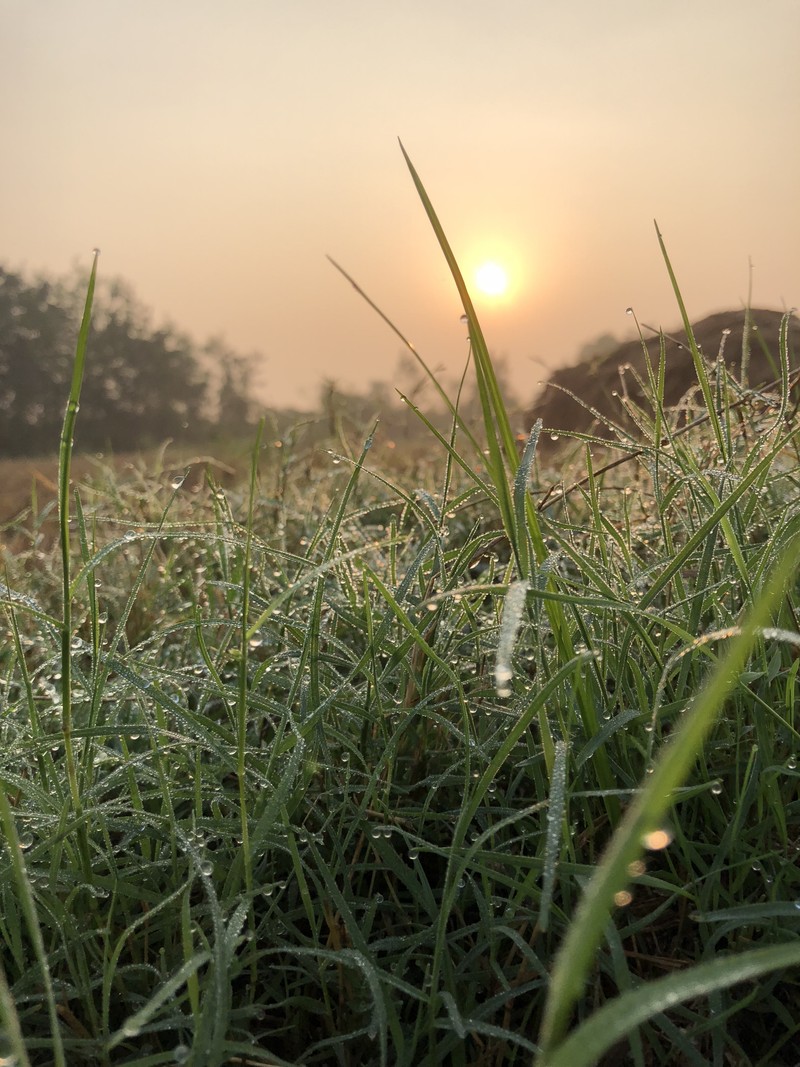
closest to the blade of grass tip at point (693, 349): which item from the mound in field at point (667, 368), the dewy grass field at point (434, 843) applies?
the dewy grass field at point (434, 843)

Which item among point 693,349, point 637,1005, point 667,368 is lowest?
point 637,1005

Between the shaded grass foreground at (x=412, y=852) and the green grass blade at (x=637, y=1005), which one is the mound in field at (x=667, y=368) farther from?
the green grass blade at (x=637, y=1005)

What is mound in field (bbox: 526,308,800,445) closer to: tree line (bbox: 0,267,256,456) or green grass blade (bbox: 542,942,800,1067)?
green grass blade (bbox: 542,942,800,1067)

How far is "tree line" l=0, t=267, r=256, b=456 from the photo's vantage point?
15961 mm

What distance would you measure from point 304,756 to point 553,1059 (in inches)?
20.8

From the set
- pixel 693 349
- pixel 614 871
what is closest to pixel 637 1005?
pixel 614 871

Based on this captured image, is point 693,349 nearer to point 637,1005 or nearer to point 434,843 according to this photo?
point 434,843

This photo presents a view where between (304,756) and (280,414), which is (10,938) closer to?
(304,756)

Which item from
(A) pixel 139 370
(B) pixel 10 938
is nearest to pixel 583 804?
(B) pixel 10 938

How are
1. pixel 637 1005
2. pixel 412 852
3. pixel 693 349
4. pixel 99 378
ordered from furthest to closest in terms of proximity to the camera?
pixel 99 378
pixel 693 349
pixel 412 852
pixel 637 1005

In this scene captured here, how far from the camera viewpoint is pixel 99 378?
54.9ft

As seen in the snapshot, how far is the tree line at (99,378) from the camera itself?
16.0m

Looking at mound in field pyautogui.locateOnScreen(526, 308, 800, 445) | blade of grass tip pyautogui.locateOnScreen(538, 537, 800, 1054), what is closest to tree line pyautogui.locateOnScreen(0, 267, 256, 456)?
mound in field pyautogui.locateOnScreen(526, 308, 800, 445)

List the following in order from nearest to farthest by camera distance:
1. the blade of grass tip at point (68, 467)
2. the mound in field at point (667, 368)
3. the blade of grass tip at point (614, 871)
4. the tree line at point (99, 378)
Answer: the blade of grass tip at point (614, 871)
the blade of grass tip at point (68, 467)
the mound in field at point (667, 368)
the tree line at point (99, 378)
